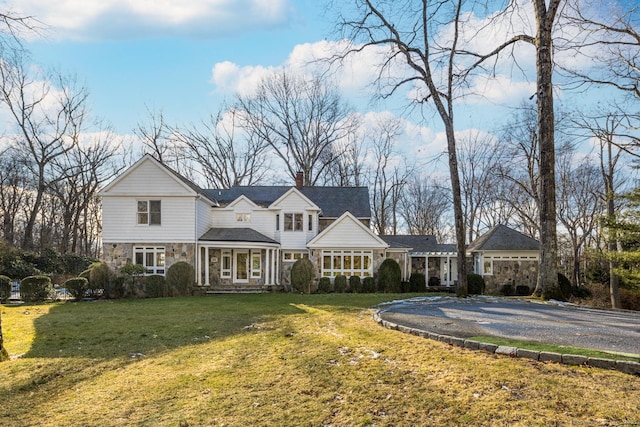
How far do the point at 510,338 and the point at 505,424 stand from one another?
362 cm

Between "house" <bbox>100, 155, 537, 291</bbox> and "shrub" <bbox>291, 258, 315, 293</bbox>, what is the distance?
4.84 ft

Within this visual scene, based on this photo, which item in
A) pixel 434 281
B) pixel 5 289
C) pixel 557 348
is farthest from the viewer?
pixel 434 281

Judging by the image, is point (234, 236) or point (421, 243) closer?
point (234, 236)

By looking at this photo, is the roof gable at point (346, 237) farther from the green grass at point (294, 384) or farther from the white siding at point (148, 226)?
the green grass at point (294, 384)

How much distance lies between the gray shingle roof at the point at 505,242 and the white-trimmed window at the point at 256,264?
12.7 metres

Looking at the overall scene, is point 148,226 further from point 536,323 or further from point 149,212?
point 536,323

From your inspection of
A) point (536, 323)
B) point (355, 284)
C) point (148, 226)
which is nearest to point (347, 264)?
point (355, 284)

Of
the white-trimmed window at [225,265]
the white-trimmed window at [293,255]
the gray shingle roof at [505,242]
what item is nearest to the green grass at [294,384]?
the white-trimmed window at [225,265]

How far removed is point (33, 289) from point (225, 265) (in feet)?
29.2

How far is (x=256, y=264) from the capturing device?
24016 millimetres

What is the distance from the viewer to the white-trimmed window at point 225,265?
23.7m

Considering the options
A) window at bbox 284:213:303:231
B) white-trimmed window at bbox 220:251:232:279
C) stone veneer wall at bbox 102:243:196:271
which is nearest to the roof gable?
window at bbox 284:213:303:231

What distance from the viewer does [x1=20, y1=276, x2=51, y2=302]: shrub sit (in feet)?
58.9

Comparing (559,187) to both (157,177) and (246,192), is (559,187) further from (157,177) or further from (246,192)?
(157,177)
